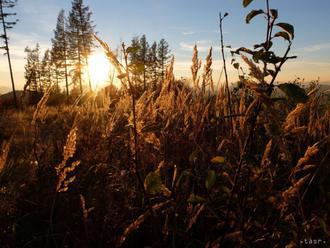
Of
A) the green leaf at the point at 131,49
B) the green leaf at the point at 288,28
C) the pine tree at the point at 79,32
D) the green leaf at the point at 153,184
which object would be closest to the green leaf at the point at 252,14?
the green leaf at the point at 288,28

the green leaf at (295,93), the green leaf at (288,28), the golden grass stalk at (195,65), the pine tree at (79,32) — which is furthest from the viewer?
the pine tree at (79,32)

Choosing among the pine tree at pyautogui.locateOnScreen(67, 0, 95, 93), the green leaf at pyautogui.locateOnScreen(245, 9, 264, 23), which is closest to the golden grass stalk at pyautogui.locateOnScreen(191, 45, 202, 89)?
the green leaf at pyautogui.locateOnScreen(245, 9, 264, 23)

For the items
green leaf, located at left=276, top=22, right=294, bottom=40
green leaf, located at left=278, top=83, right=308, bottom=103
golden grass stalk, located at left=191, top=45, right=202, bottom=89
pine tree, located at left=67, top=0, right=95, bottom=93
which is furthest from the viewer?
pine tree, located at left=67, top=0, right=95, bottom=93

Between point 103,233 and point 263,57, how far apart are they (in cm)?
136

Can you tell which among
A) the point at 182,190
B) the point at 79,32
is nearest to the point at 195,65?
the point at 182,190

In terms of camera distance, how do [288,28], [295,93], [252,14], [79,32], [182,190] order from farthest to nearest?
1. [79,32]
2. [182,190]
3. [252,14]
4. [288,28]
5. [295,93]

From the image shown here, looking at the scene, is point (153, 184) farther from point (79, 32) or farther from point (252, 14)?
point (79, 32)

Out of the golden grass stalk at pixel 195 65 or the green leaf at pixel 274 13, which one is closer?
the green leaf at pixel 274 13

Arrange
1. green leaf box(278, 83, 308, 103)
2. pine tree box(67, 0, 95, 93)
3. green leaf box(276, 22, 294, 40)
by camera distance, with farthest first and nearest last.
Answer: pine tree box(67, 0, 95, 93) → green leaf box(276, 22, 294, 40) → green leaf box(278, 83, 308, 103)

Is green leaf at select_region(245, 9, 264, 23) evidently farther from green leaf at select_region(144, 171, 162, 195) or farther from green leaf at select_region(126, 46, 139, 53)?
green leaf at select_region(144, 171, 162, 195)

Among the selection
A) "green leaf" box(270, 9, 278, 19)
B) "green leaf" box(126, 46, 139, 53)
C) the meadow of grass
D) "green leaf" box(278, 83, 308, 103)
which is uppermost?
"green leaf" box(270, 9, 278, 19)

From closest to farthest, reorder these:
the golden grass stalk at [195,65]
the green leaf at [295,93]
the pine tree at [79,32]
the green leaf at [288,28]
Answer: the green leaf at [295,93]
the green leaf at [288,28]
the golden grass stalk at [195,65]
the pine tree at [79,32]

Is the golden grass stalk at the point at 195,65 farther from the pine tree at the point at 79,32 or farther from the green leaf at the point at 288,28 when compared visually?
the pine tree at the point at 79,32

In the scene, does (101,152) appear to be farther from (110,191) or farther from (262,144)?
(262,144)
